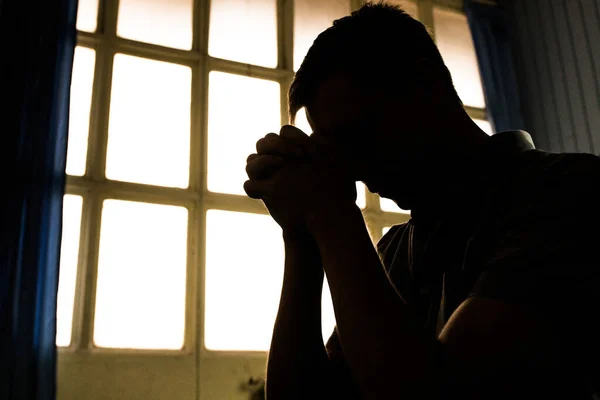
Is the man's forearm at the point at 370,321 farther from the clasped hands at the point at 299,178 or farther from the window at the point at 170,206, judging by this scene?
the window at the point at 170,206

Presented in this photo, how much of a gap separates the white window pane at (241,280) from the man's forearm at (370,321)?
1.50m

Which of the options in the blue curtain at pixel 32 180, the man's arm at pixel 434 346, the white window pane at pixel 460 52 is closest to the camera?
the man's arm at pixel 434 346

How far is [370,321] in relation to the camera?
534 mm

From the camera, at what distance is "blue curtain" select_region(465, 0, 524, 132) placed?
2771 millimetres

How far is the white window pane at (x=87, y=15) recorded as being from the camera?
7.44 feet

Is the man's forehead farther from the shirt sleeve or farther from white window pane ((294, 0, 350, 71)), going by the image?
white window pane ((294, 0, 350, 71))

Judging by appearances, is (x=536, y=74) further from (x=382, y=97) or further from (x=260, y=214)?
(x=382, y=97)

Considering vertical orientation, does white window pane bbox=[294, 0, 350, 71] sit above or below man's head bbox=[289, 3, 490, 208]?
above

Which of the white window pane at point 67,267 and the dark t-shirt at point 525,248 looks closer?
the dark t-shirt at point 525,248

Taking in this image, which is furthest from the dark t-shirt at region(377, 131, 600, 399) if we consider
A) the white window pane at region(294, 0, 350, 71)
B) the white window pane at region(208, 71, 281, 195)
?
the white window pane at region(294, 0, 350, 71)

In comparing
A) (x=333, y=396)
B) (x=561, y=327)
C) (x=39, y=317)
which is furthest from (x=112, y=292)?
(x=561, y=327)

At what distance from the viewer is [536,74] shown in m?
2.98

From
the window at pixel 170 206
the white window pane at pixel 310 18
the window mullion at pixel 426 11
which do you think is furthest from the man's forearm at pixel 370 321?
the window mullion at pixel 426 11

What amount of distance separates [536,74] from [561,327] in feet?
9.07
